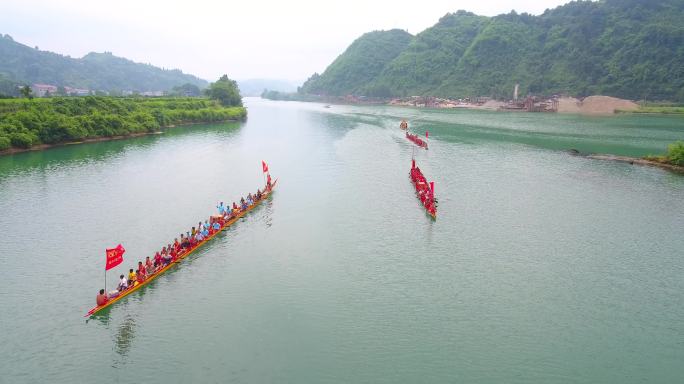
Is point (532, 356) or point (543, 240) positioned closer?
point (532, 356)

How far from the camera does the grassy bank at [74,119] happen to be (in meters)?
61.7

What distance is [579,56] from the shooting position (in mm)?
162875

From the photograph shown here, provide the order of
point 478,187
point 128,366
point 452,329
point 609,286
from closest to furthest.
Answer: point 128,366 < point 452,329 < point 609,286 < point 478,187

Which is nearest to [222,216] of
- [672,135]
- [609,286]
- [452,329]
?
[452,329]

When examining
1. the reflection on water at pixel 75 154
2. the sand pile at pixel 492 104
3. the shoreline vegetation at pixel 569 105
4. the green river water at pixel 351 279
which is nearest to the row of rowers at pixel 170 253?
the green river water at pixel 351 279

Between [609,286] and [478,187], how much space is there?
22.2 m

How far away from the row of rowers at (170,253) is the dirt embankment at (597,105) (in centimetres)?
12776

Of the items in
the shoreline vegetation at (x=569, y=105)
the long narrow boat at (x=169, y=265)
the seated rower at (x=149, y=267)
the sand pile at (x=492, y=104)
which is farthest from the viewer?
the sand pile at (x=492, y=104)

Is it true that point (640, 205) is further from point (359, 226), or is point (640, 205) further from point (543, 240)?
point (359, 226)

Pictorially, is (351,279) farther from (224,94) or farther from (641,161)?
(224,94)

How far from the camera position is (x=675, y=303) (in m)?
24.0

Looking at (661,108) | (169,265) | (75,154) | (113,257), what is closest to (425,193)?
(169,265)

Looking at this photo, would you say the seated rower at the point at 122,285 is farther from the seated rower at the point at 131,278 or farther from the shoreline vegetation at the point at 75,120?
the shoreline vegetation at the point at 75,120

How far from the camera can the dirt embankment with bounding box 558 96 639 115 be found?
13250 centimetres
